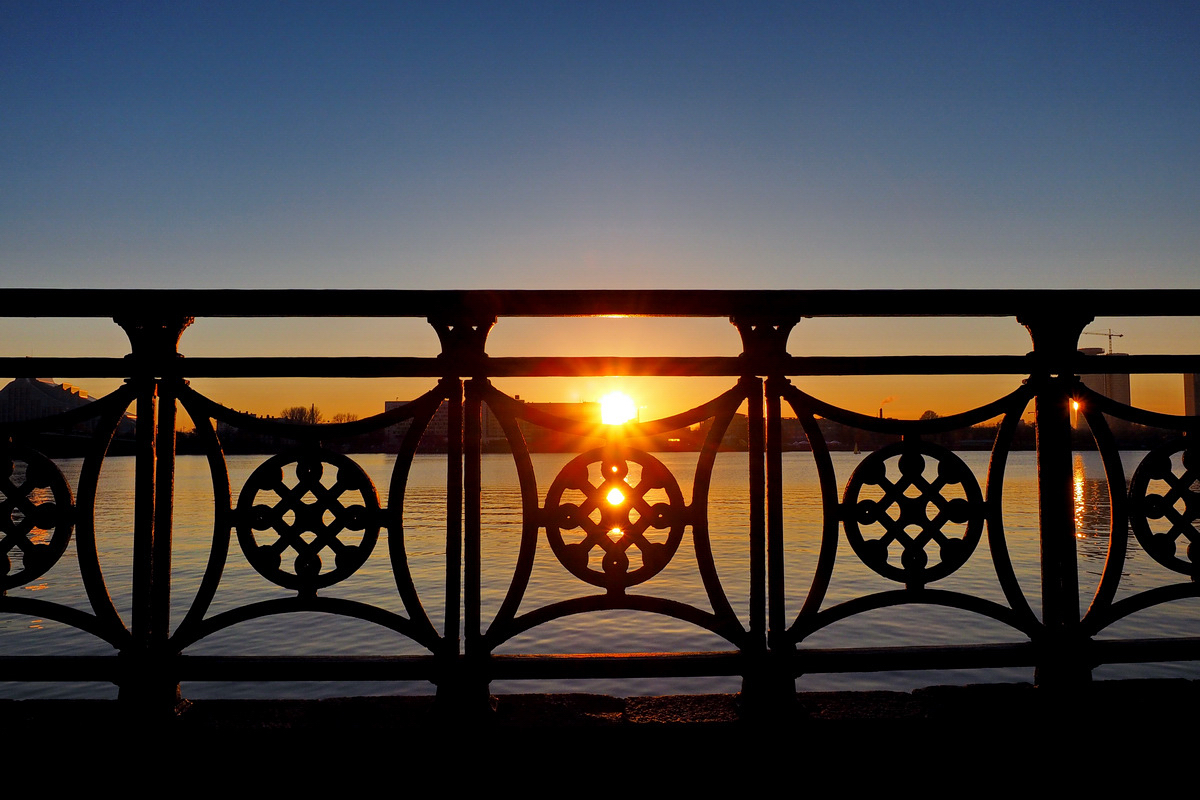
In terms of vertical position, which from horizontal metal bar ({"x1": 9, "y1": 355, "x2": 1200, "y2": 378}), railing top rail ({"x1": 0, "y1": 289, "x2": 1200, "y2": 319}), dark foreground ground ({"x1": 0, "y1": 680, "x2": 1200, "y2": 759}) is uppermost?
railing top rail ({"x1": 0, "y1": 289, "x2": 1200, "y2": 319})

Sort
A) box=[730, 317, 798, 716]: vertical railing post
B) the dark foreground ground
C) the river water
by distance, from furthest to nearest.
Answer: the river water
box=[730, 317, 798, 716]: vertical railing post
the dark foreground ground

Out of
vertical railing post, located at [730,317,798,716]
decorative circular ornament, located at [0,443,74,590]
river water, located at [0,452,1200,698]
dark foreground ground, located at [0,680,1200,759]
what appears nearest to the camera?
dark foreground ground, located at [0,680,1200,759]

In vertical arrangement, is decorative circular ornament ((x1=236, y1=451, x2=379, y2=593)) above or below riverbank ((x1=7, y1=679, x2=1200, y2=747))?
above

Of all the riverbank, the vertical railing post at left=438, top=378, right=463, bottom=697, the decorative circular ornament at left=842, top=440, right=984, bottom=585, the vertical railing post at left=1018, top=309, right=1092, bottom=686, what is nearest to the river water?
the riverbank

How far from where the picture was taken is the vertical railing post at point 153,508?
2.58 metres

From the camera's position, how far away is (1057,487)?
276cm

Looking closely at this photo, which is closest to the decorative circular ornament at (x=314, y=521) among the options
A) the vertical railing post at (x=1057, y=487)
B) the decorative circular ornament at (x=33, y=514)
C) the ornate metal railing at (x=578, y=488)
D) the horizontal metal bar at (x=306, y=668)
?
the ornate metal railing at (x=578, y=488)

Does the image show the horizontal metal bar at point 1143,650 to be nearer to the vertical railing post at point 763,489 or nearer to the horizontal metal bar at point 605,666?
the vertical railing post at point 763,489

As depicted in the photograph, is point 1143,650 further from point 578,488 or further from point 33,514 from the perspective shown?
point 33,514

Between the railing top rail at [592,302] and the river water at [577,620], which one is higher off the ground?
the railing top rail at [592,302]

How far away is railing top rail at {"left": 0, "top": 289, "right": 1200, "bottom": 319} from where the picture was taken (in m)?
2.62

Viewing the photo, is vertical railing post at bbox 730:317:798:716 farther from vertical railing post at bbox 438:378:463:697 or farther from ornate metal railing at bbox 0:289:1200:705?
vertical railing post at bbox 438:378:463:697

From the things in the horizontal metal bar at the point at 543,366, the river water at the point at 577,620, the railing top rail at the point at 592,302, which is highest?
the railing top rail at the point at 592,302

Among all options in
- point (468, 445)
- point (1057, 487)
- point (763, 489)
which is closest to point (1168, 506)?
point (1057, 487)
